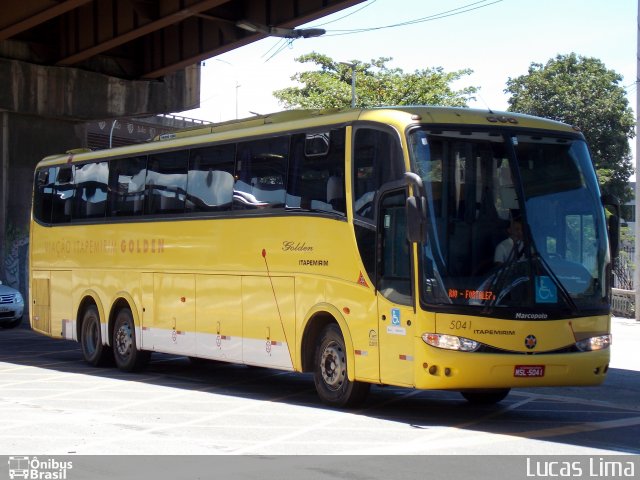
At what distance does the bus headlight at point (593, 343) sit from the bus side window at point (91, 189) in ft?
32.0

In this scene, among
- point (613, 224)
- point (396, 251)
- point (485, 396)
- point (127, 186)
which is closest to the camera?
point (396, 251)

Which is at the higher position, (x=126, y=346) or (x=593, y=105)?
(x=593, y=105)

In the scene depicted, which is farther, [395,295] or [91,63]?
[91,63]

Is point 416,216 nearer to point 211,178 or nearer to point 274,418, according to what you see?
point 274,418

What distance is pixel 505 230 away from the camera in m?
11.8

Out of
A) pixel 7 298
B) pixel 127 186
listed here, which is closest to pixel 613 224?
pixel 127 186

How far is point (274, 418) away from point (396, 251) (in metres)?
2.30

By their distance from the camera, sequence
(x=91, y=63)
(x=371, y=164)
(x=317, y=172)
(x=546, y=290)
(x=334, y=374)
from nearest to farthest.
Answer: (x=546, y=290) < (x=371, y=164) < (x=334, y=374) < (x=317, y=172) < (x=91, y=63)

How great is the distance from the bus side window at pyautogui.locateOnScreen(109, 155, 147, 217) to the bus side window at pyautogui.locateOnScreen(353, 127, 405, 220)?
6065 millimetres

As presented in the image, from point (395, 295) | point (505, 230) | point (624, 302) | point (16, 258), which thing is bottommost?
point (624, 302)

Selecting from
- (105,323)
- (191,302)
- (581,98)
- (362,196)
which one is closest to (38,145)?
(105,323)

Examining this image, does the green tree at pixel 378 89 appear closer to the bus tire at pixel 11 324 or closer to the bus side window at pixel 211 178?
the bus tire at pixel 11 324

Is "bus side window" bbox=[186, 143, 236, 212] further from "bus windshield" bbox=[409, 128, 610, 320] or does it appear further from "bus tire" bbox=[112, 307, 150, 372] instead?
"bus windshield" bbox=[409, 128, 610, 320]
